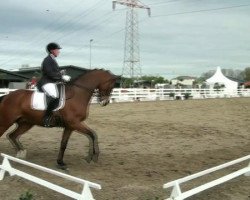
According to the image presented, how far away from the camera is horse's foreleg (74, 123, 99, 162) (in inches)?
354

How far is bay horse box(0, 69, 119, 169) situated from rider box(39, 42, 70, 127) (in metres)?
0.17

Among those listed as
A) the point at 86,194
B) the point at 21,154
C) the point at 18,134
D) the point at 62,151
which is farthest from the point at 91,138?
the point at 86,194

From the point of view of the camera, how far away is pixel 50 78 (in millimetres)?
9234

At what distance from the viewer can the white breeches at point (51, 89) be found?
9109 millimetres

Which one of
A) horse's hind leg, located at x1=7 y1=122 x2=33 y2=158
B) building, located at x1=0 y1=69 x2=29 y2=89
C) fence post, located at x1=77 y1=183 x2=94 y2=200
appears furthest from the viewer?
building, located at x1=0 y1=69 x2=29 y2=89

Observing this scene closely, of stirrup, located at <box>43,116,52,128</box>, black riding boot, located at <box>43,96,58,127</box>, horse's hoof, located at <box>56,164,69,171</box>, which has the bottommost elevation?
horse's hoof, located at <box>56,164,69,171</box>

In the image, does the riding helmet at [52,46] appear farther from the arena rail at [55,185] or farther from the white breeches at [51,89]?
the arena rail at [55,185]

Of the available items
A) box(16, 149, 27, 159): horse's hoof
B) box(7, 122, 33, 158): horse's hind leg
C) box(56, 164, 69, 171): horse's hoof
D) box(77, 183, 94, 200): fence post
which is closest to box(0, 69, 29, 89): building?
box(7, 122, 33, 158): horse's hind leg

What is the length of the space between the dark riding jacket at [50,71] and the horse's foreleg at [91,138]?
3.54 ft

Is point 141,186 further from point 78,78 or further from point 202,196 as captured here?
point 78,78

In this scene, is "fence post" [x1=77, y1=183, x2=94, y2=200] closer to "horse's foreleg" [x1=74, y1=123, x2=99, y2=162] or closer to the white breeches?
"horse's foreleg" [x1=74, y1=123, x2=99, y2=162]

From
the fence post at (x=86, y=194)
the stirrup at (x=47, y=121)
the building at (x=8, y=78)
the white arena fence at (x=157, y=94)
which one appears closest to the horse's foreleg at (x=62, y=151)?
the stirrup at (x=47, y=121)

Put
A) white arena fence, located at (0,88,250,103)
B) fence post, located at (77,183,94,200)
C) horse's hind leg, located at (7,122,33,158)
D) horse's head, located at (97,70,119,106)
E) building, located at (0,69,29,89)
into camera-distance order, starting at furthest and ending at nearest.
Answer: building, located at (0,69,29,89) < white arena fence, located at (0,88,250,103) < horse's hind leg, located at (7,122,33,158) < horse's head, located at (97,70,119,106) < fence post, located at (77,183,94,200)

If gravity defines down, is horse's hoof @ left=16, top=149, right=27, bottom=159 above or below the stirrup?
below
